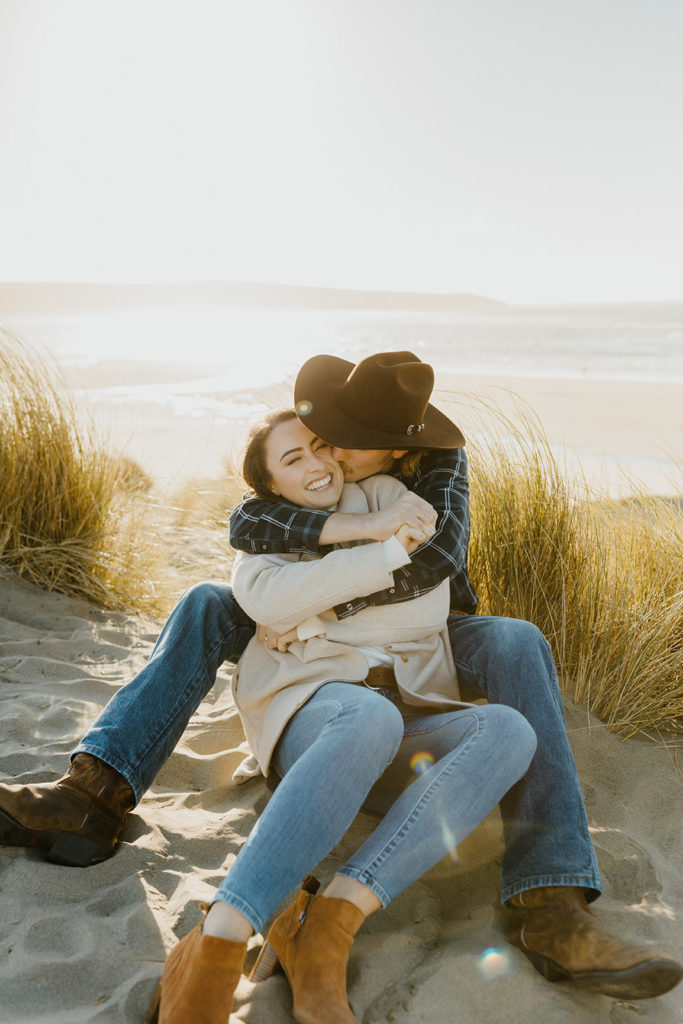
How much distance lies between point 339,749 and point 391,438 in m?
0.92

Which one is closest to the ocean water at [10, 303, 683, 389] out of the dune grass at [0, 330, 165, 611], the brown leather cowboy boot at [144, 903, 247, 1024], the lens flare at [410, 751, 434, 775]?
the dune grass at [0, 330, 165, 611]

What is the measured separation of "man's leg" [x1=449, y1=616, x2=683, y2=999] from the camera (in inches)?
65.5

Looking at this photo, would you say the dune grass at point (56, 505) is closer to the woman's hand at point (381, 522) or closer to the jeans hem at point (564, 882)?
the woman's hand at point (381, 522)

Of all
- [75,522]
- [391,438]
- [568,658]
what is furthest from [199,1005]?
[75,522]

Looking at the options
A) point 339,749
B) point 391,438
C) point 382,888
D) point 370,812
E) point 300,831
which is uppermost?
point 391,438

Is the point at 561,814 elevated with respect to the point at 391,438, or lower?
lower

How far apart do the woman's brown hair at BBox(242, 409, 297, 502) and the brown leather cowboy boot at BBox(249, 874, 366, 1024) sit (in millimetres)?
1074

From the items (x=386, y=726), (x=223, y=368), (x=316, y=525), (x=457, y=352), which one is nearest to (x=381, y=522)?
(x=316, y=525)

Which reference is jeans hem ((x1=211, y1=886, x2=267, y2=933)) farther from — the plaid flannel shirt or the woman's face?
Result: the woman's face

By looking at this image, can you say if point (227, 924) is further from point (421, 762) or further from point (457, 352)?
point (457, 352)

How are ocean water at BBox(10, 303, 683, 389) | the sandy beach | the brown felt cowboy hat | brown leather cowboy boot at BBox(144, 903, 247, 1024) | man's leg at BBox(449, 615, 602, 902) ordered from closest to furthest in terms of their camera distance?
brown leather cowboy boot at BBox(144, 903, 247, 1024) → man's leg at BBox(449, 615, 602, 902) → the brown felt cowboy hat → the sandy beach → ocean water at BBox(10, 303, 683, 389)

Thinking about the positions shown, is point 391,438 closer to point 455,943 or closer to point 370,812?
point 370,812

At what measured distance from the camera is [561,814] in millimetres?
1925

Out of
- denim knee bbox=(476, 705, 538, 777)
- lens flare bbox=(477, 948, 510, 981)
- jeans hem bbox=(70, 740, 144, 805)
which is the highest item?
denim knee bbox=(476, 705, 538, 777)
